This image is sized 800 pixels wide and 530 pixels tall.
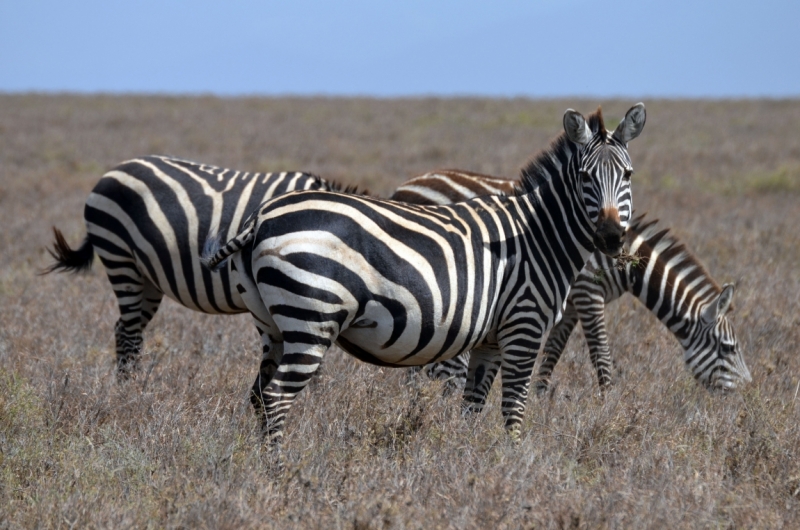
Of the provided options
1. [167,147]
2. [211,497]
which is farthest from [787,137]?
[211,497]

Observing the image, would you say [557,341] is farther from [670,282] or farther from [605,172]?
[605,172]

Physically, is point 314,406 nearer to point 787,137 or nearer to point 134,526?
point 134,526

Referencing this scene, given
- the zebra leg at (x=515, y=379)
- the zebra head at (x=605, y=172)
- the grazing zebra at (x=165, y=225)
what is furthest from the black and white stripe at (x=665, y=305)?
the grazing zebra at (x=165, y=225)

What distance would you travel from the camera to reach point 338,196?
452cm

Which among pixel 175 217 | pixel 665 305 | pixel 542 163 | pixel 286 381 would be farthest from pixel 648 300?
pixel 175 217

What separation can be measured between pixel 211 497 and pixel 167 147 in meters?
20.1

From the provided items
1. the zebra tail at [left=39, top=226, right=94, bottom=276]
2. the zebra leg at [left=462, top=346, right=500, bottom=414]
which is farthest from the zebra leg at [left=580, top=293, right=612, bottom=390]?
the zebra tail at [left=39, top=226, right=94, bottom=276]

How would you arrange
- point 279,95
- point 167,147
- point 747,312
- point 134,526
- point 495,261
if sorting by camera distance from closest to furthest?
point 134,526, point 495,261, point 747,312, point 167,147, point 279,95

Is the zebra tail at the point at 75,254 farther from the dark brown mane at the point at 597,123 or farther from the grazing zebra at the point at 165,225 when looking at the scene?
the dark brown mane at the point at 597,123

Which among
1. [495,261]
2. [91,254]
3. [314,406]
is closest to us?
[495,261]

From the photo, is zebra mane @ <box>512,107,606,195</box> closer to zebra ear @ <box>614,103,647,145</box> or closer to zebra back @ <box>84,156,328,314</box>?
zebra ear @ <box>614,103,647,145</box>

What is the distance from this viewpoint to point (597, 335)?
684 cm

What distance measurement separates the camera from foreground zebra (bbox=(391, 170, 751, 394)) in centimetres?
671

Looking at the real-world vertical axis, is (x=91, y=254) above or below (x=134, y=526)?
above
